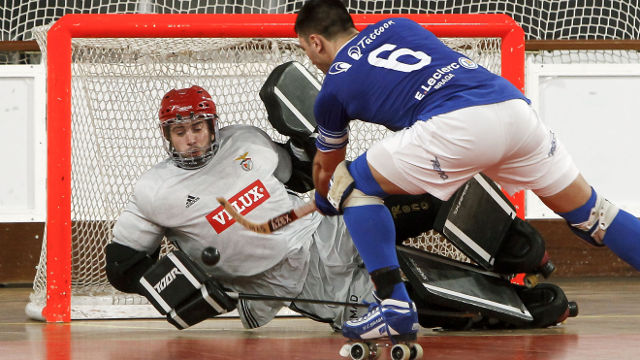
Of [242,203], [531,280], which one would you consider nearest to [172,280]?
[242,203]

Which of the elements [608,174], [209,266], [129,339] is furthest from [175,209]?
[608,174]

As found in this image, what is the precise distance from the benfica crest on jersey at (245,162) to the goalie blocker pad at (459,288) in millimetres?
676

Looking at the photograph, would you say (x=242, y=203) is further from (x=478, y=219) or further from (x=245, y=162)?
(x=478, y=219)

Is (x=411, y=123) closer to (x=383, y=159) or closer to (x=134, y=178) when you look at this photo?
(x=383, y=159)

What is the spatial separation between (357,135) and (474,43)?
0.70 m

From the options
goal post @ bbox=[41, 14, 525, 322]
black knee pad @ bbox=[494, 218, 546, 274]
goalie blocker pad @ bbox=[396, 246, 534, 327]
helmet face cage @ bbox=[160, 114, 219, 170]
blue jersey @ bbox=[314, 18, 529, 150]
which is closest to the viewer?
blue jersey @ bbox=[314, 18, 529, 150]

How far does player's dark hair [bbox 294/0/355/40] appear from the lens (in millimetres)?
2754

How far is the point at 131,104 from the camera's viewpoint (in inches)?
164

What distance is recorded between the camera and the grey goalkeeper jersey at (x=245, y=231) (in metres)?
3.35

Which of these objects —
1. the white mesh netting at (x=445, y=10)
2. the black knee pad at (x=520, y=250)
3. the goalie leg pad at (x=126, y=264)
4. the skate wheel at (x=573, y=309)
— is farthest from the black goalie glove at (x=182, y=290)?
the white mesh netting at (x=445, y=10)

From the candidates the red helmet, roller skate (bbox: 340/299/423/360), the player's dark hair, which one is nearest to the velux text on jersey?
the red helmet

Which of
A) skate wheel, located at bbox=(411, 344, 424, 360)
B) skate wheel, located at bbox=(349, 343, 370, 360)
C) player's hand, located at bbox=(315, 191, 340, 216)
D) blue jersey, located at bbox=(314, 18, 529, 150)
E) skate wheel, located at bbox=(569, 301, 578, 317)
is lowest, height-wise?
skate wheel, located at bbox=(569, 301, 578, 317)

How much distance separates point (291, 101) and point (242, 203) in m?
0.46

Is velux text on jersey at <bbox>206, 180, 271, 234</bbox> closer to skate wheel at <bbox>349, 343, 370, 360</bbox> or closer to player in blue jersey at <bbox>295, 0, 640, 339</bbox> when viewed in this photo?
player in blue jersey at <bbox>295, 0, 640, 339</bbox>
